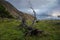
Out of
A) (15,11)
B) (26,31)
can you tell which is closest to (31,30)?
(26,31)

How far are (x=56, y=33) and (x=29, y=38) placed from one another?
672 centimetres

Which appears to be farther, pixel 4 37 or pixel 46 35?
pixel 46 35

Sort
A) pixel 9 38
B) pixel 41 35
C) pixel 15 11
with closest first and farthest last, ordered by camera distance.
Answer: pixel 9 38
pixel 41 35
pixel 15 11

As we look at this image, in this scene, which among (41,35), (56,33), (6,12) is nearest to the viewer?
(41,35)

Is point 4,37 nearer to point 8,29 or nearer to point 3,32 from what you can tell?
point 3,32

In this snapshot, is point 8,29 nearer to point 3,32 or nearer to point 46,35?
point 3,32

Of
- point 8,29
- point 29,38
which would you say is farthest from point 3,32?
point 29,38

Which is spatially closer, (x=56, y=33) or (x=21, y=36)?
(x=21, y=36)

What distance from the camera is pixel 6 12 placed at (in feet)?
212

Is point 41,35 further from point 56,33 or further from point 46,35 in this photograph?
point 56,33

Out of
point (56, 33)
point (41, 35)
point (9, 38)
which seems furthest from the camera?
point (56, 33)

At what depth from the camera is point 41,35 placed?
38.5 metres

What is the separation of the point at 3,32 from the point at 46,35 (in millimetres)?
7607

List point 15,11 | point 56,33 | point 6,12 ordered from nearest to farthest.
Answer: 1. point 56,33
2. point 6,12
3. point 15,11
